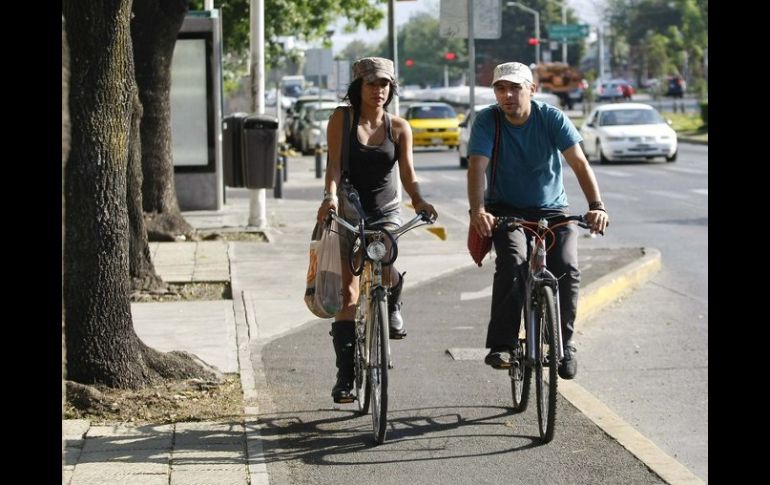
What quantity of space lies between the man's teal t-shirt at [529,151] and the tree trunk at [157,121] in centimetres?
899

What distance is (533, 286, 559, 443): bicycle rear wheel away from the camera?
649cm

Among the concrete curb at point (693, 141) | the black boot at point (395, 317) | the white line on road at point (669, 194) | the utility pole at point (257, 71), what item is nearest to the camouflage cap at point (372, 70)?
the black boot at point (395, 317)

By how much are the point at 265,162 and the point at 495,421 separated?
11278 millimetres

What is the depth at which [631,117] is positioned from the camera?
33781 millimetres

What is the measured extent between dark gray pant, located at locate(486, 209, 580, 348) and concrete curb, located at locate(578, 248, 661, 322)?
171 inches

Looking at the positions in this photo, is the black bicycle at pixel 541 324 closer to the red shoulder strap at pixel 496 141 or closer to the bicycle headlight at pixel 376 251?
the red shoulder strap at pixel 496 141

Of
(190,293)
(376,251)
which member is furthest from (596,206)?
(190,293)

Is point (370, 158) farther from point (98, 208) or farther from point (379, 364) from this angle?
point (98, 208)
